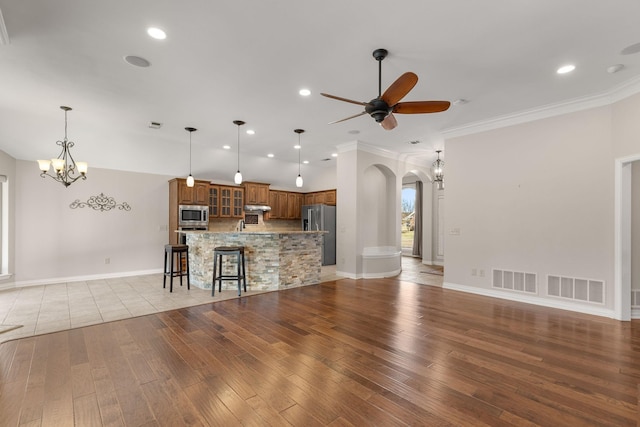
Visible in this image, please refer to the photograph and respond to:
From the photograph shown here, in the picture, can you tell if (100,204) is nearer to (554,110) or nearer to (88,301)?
(88,301)

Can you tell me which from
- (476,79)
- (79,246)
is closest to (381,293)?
(476,79)

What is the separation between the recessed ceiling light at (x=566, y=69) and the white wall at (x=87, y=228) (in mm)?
7935

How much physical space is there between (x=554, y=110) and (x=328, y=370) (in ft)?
16.3

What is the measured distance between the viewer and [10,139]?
17.5 ft

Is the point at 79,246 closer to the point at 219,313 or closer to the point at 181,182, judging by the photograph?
the point at 181,182

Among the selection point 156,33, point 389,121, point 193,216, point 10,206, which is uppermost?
point 156,33

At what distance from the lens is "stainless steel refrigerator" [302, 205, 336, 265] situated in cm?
858

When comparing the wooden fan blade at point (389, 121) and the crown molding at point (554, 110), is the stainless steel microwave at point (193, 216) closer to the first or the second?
the wooden fan blade at point (389, 121)

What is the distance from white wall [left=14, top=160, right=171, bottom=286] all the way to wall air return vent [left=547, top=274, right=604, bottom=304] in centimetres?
810

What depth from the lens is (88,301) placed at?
15.5 feet

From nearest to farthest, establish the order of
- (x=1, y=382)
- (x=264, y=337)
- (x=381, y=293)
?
1. (x=1, y=382)
2. (x=264, y=337)
3. (x=381, y=293)

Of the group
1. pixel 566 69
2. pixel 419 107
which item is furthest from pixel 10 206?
pixel 566 69

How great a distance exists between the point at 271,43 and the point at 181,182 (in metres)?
5.31

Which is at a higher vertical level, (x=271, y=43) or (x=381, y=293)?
(x=271, y=43)
